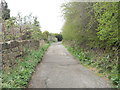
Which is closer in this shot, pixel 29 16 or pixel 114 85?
pixel 114 85

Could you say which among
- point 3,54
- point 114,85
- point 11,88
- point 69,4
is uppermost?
point 69,4

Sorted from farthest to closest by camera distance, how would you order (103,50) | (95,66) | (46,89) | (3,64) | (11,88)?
(103,50) → (95,66) → (3,64) → (46,89) → (11,88)

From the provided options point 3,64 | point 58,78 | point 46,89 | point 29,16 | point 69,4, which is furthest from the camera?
point 29,16

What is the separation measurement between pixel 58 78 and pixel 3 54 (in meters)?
1.83

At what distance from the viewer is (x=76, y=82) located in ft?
12.0

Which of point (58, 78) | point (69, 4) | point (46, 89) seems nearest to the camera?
point (46, 89)

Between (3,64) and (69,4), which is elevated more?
(69,4)

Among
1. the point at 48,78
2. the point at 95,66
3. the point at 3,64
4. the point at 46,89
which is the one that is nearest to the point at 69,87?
the point at 46,89

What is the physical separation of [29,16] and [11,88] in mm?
7797

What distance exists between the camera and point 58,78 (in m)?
4.02

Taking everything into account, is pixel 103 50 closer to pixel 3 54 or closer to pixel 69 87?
pixel 69 87

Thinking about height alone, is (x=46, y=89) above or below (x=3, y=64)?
below

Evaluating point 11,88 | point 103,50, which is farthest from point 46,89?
point 103,50

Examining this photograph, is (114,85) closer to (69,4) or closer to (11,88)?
(11,88)
